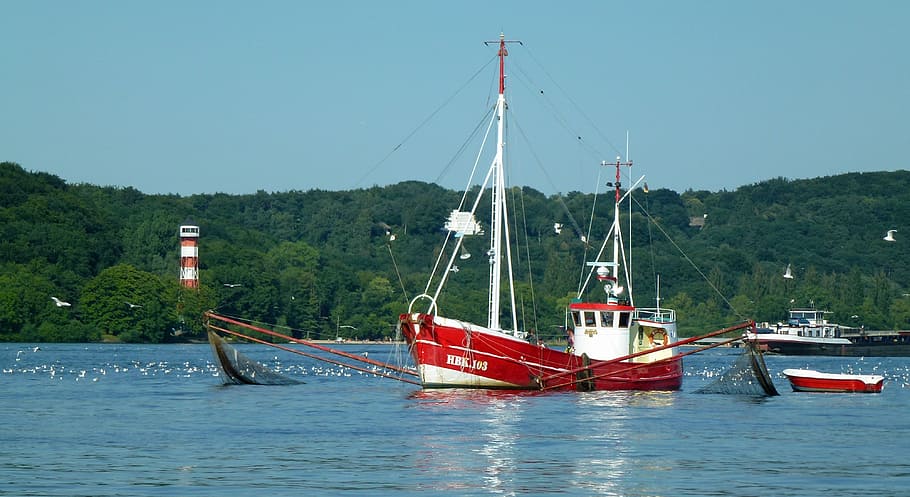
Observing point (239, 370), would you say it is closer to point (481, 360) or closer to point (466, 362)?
point (466, 362)

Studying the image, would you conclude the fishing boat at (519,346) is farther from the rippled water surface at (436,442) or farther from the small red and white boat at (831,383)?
the small red and white boat at (831,383)

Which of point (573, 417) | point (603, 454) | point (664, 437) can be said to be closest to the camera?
point (603, 454)

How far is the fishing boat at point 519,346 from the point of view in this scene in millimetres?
77750

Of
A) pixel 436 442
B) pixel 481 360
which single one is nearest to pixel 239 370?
pixel 481 360

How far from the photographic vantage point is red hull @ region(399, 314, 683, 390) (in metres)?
77.5

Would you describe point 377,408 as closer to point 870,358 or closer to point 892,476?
point 892,476

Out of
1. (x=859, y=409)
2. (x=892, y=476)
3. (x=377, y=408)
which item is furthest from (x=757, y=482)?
(x=859, y=409)

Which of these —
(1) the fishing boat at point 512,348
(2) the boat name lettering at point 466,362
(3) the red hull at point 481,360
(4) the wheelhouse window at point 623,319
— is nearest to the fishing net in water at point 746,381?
(1) the fishing boat at point 512,348

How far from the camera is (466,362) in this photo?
77.9 meters

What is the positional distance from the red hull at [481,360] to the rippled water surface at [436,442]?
1542 millimetres

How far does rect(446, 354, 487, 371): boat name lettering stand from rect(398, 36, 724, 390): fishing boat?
2cm

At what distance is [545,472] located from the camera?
4725cm

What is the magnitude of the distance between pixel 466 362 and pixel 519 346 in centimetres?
301

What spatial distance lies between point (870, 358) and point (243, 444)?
15777 centimetres
